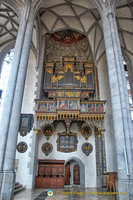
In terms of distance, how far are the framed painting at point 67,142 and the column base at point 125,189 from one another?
6.93m

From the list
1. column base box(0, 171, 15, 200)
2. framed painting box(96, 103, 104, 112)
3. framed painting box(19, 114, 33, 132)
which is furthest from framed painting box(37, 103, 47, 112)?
column base box(0, 171, 15, 200)

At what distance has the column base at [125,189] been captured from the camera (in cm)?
563

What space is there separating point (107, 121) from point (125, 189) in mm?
6848

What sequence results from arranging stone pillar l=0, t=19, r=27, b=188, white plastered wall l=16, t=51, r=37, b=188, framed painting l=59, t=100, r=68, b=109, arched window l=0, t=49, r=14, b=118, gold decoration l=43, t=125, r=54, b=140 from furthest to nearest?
1. arched window l=0, t=49, r=14, b=118
2. gold decoration l=43, t=125, r=54, b=140
3. framed painting l=59, t=100, r=68, b=109
4. white plastered wall l=16, t=51, r=37, b=188
5. stone pillar l=0, t=19, r=27, b=188

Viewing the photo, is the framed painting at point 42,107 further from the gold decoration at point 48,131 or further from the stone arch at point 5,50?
the stone arch at point 5,50

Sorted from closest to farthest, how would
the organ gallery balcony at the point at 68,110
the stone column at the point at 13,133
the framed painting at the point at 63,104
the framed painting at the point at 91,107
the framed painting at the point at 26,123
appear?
the stone column at the point at 13,133 < the organ gallery balcony at the point at 68,110 < the framed painting at the point at 63,104 < the framed painting at the point at 91,107 < the framed painting at the point at 26,123

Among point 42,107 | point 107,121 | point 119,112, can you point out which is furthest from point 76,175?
point 119,112

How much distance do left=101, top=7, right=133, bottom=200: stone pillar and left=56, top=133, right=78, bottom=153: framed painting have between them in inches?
254

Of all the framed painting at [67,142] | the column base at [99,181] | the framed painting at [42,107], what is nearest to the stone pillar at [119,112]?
the framed painting at [42,107]

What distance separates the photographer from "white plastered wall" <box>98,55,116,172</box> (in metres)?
11.2

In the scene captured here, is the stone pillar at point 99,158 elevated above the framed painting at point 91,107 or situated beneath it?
situated beneath

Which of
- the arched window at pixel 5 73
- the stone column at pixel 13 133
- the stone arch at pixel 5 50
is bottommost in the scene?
the stone column at pixel 13 133

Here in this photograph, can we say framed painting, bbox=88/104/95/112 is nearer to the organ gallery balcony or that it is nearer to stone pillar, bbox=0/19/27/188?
the organ gallery balcony

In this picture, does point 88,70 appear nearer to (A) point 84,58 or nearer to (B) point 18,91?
(A) point 84,58
